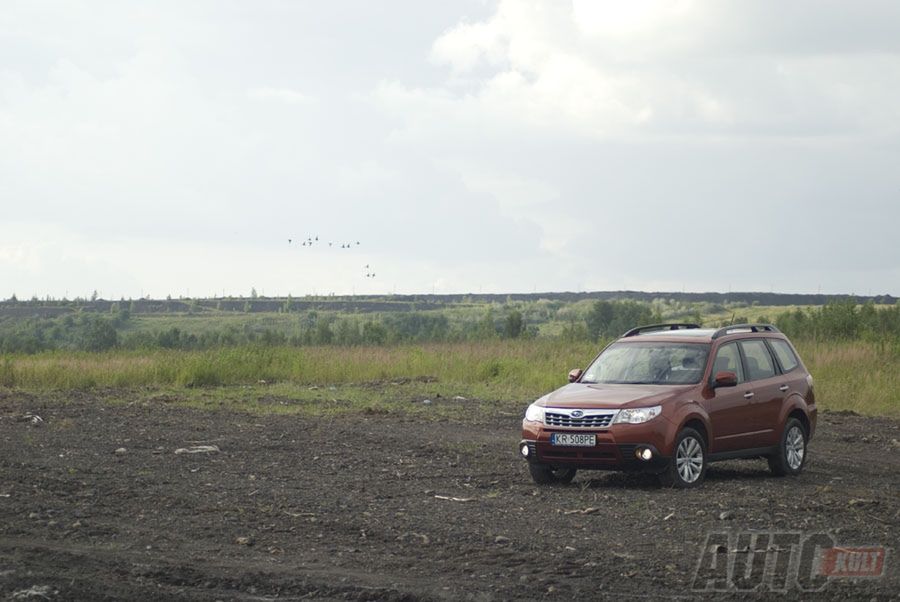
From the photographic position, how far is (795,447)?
15.8m

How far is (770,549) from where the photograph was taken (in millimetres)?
9930

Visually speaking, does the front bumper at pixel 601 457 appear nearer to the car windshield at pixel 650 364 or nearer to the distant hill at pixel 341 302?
the car windshield at pixel 650 364

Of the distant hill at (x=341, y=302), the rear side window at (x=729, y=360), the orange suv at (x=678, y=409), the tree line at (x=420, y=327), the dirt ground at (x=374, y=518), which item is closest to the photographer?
the dirt ground at (x=374, y=518)

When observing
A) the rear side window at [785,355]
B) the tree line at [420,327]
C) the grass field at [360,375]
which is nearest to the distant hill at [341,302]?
the tree line at [420,327]

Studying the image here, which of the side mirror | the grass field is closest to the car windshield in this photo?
the side mirror

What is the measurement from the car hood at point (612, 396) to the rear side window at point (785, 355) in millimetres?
2227

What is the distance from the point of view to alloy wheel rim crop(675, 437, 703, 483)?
1407 cm

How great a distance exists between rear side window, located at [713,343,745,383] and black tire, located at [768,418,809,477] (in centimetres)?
91

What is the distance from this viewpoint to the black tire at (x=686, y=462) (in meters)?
13.9

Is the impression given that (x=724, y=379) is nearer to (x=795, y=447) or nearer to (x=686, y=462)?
(x=686, y=462)

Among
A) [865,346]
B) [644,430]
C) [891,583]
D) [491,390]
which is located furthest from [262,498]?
[865,346]

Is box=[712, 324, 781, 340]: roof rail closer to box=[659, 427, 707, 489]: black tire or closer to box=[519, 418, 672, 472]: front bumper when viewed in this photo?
box=[659, 427, 707, 489]: black tire

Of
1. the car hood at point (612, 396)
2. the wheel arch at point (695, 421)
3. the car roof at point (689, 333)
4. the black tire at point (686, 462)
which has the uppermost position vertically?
the car roof at point (689, 333)

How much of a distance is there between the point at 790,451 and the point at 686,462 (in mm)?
2201
